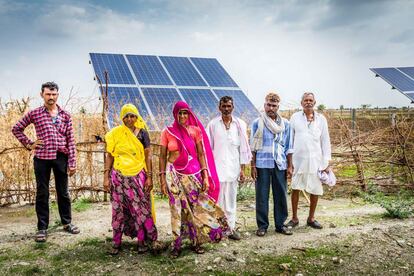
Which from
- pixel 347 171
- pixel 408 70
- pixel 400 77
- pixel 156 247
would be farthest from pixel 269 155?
pixel 408 70

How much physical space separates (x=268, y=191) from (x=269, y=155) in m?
0.45

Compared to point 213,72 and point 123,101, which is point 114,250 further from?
point 213,72

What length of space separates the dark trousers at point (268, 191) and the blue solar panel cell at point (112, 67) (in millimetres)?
6870

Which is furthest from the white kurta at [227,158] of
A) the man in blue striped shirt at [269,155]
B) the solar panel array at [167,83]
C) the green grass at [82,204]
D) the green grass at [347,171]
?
the solar panel array at [167,83]

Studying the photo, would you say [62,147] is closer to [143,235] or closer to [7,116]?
[143,235]

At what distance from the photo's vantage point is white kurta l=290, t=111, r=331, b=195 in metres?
4.96

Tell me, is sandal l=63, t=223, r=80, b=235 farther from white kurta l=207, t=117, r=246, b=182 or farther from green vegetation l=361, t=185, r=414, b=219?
green vegetation l=361, t=185, r=414, b=219

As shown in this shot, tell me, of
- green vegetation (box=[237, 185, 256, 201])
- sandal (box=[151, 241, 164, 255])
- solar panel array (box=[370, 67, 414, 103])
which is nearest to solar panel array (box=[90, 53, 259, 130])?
green vegetation (box=[237, 185, 256, 201])

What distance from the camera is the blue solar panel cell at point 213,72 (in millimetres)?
12368

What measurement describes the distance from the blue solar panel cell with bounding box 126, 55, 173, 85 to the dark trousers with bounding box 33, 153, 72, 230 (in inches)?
258

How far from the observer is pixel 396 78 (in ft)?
49.4

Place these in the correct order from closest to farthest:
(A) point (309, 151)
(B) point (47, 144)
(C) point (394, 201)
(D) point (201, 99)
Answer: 1. (B) point (47, 144)
2. (A) point (309, 151)
3. (C) point (394, 201)
4. (D) point (201, 99)

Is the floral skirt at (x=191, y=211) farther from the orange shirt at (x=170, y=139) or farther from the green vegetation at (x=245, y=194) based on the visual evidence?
the green vegetation at (x=245, y=194)

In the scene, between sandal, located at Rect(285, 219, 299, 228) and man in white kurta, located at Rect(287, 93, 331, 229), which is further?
sandal, located at Rect(285, 219, 299, 228)
